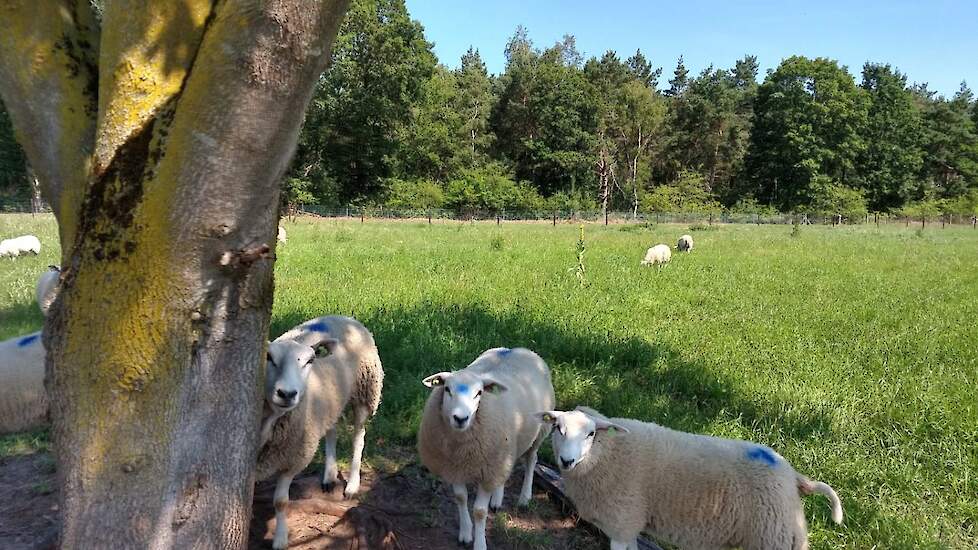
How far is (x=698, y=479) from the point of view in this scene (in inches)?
137

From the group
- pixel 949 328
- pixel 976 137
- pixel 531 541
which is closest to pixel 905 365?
pixel 949 328

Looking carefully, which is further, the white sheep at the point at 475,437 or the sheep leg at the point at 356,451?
the sheep leg at the point at 356,451

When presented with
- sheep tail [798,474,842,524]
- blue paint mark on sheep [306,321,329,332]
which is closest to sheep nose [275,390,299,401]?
blue paint mark on sheep [306,321,329,332]

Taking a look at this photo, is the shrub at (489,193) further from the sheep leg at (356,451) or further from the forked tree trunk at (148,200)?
the forked tree trunk at (148,200)

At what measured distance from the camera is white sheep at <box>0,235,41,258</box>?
1290 centimetres

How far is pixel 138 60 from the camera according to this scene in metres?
2.07

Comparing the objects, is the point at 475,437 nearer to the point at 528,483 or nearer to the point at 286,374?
the point at 528,483

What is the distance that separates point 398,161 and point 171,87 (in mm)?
49439

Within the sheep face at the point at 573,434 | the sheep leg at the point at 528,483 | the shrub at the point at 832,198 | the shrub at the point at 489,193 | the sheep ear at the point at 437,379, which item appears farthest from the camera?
the shrub at the point at 832,198

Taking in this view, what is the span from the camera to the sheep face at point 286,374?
3258 millimetres

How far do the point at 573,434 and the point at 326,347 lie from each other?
1934 mm

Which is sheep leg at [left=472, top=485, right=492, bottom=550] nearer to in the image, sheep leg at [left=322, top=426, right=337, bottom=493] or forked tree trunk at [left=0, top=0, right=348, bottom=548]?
sheep leg at [left=322, top=426, right=337, bottom=493]

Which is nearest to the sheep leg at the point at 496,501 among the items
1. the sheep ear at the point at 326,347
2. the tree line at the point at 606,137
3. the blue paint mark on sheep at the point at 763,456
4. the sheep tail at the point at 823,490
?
the sheep ear at the point at 326,347

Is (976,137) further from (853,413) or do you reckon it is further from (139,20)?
(139,20)
